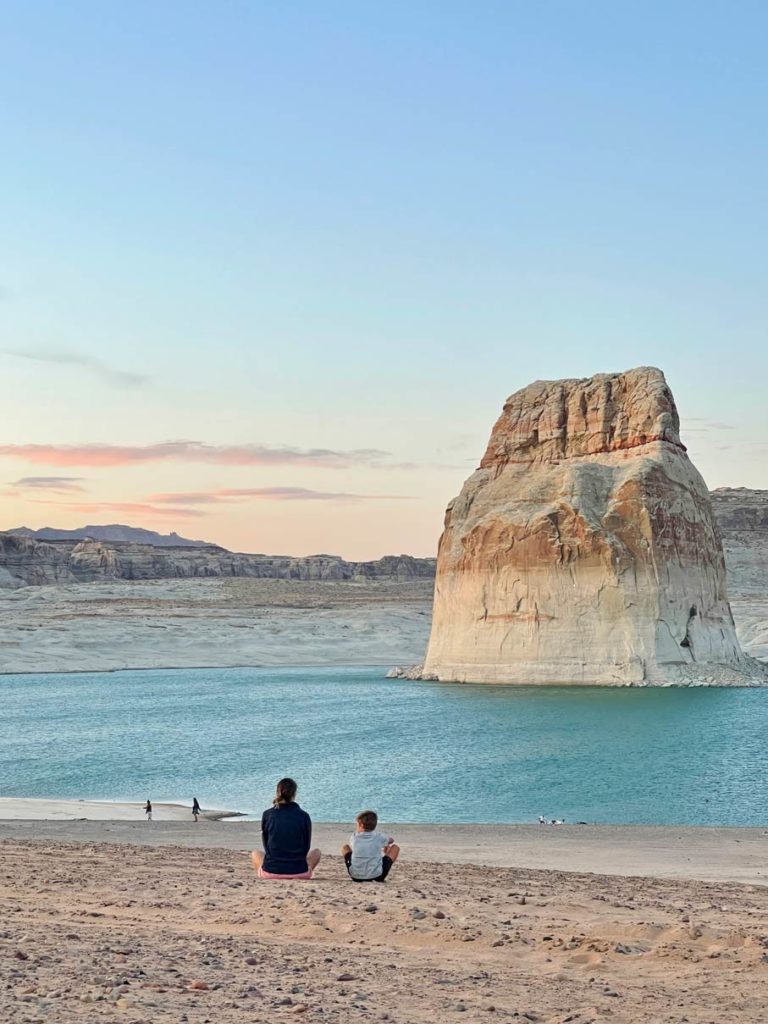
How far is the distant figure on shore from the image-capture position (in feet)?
40.7

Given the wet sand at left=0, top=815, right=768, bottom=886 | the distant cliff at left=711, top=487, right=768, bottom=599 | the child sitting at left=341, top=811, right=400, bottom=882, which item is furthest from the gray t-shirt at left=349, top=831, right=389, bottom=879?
the distant cliff at left=711, top=487, right=768, bottom=599

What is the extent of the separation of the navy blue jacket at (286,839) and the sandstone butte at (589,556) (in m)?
47.6

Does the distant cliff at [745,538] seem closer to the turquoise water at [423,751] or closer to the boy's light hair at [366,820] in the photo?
the turquoise water at [423,751]

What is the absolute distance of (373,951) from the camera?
9.35 m

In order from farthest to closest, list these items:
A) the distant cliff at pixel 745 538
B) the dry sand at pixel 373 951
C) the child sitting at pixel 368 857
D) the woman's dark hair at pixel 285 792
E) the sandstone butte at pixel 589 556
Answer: the distant cliff at pixel 745 538, the sandstone butte at pixel 589 556, the child sitting at pixel 368 857, the woman's dark hair at pixel 285 792, the dry sand at pixel 373 951

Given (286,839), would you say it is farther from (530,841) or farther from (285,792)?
(530,841)

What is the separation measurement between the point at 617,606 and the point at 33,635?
64065 mm

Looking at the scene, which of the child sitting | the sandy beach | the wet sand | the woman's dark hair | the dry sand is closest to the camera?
the dry sand

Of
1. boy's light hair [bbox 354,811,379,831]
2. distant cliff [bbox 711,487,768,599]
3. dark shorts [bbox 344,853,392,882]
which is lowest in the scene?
dark shorts [bbox 344,853,392,882]

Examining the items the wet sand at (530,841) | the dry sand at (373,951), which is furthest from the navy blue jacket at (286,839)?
the wet sand at (530,841)

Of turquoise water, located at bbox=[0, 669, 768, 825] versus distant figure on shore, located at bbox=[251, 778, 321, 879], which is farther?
turquoise water, located at bbox=[0, 669, 768, 825]

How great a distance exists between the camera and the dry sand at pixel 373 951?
751cm

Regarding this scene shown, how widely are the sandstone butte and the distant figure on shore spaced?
156 ft

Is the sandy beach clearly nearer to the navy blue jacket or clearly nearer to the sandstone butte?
the sandstone butte
